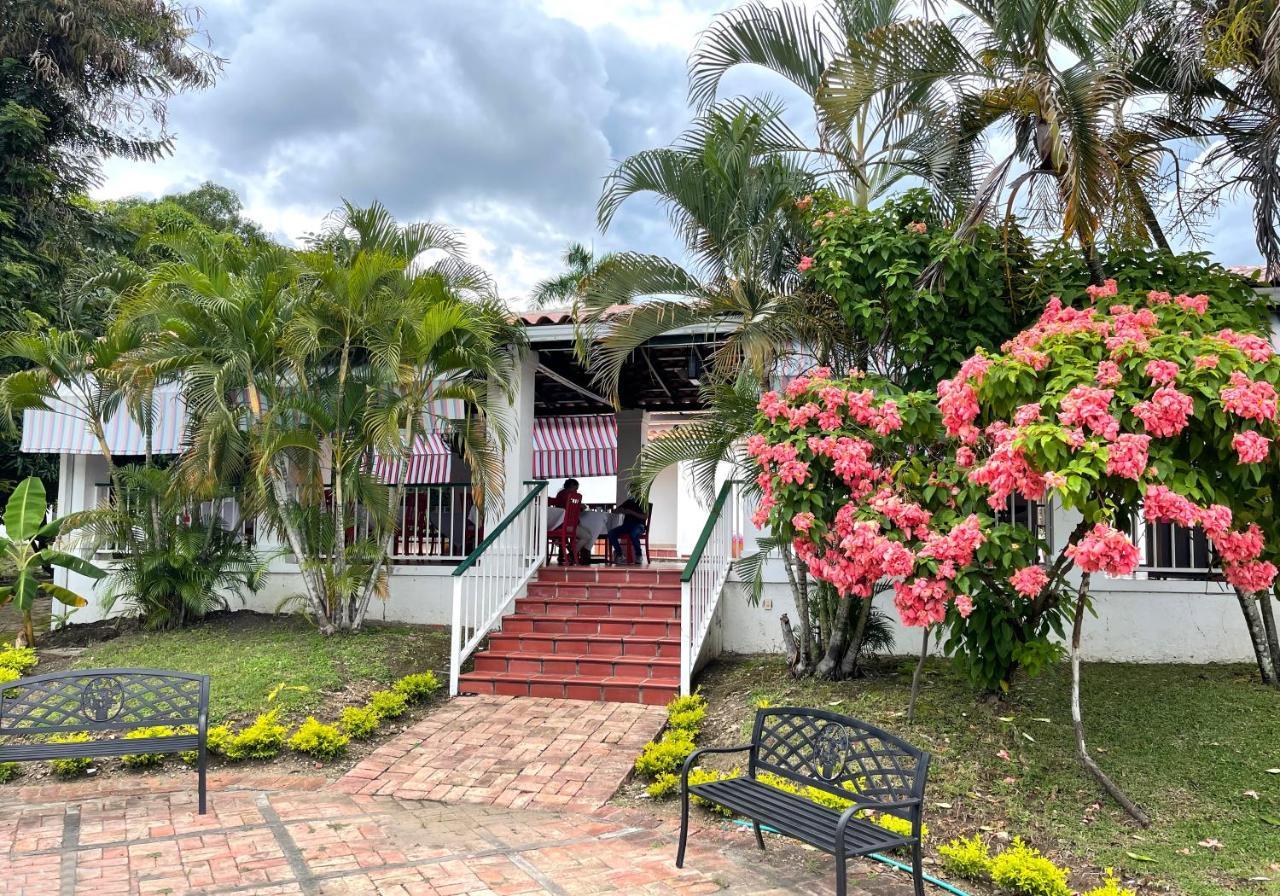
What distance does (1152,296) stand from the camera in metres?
5.02

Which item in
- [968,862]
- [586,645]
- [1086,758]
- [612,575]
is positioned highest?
[612,575]

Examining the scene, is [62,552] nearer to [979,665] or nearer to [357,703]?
[357,703]

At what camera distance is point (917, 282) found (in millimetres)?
5812

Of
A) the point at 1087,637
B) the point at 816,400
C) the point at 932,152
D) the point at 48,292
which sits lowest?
the point at 1087,637

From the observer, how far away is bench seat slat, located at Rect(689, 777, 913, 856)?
132 inches

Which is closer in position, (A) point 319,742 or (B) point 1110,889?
(B) point 1110,889

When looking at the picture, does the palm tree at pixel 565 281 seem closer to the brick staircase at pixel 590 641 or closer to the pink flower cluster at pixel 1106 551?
the brick staircase at pixel 590 641

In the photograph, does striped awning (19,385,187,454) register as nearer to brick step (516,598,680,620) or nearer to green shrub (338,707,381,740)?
brick step (516,598,680,620)

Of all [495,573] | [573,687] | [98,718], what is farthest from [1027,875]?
[495,573]

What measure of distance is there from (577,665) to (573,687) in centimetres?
25

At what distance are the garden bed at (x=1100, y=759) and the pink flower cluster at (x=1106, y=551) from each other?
1.39 meters

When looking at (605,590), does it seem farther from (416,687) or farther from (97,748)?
(97,748)

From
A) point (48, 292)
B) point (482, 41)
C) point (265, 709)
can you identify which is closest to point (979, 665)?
point (265, 709)

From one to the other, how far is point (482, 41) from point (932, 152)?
596cm
